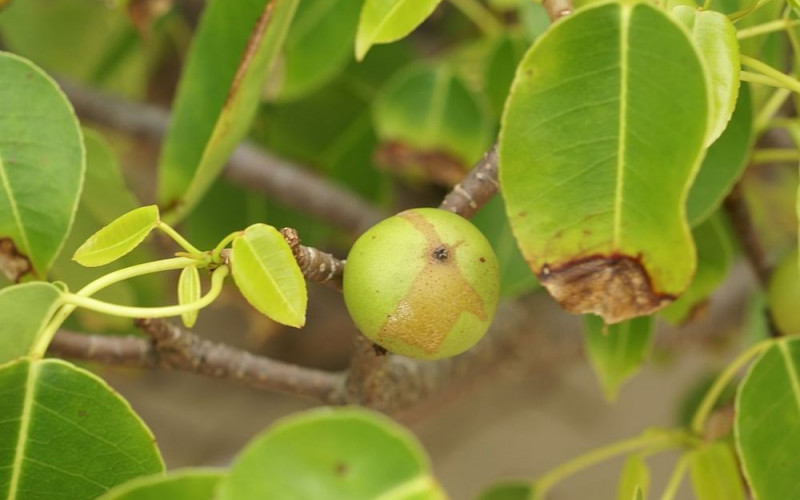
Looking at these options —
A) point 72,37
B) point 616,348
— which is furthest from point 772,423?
point 72,37

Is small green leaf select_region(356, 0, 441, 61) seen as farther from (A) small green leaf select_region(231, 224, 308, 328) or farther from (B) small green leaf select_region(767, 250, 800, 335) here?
(B) small green leaf select_region(767, 250, 800, 335)

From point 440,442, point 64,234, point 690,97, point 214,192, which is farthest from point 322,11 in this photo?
point 440,442

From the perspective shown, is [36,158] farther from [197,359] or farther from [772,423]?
[772,423]

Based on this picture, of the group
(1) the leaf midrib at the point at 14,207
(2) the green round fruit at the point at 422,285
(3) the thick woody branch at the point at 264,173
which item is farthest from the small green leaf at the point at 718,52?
(3) the thick woody branch at the point at 264,173

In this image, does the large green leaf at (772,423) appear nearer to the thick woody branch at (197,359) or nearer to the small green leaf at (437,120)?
the thick woody branch at (197,359)

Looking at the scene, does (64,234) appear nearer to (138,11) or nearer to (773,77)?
(138,11)

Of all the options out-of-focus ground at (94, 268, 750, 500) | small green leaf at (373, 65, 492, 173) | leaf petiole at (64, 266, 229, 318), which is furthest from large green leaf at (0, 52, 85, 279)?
out-of-focus ground at (94, 268, 750, 500)
